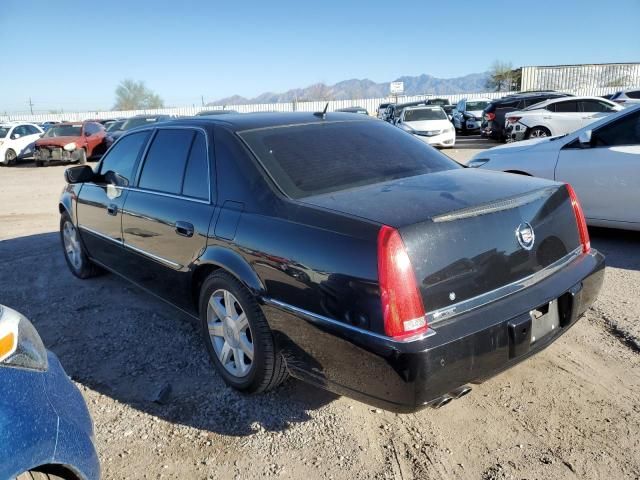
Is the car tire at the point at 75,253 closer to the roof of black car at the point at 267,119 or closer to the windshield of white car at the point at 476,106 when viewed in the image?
the roof of black car at the point at 267,119

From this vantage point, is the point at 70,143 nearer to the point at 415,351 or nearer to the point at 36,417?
the point at 36,417

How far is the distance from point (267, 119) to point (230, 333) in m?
1.45

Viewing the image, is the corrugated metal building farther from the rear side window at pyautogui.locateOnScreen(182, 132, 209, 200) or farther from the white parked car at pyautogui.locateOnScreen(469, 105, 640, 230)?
the rear side window at pyautogui.locateOnScreen(182, 132, 209, 200)

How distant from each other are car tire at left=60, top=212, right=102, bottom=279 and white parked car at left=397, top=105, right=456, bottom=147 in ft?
39.7

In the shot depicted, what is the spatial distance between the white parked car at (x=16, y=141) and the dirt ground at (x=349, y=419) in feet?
62.3

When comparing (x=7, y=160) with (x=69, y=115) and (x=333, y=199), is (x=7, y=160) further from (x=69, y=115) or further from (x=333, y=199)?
(x=69, y=115)

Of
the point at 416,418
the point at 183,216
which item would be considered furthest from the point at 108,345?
the point at 416,418

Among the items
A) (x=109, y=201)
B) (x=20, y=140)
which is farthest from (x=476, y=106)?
(x=109, y=201)

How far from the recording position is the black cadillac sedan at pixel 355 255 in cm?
217

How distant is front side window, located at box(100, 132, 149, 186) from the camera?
13.6 feet

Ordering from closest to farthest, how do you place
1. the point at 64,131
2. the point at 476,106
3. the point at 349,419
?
the point at 349,419, the point at 64,131, the point at 476,106

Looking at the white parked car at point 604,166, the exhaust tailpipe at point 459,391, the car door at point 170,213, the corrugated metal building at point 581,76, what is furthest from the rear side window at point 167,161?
the corrugated metal building at point 581,76

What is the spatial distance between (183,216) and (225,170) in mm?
482

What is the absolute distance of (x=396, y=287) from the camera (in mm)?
2127
